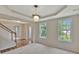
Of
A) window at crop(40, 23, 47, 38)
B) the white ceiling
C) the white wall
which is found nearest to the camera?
the white ceiling

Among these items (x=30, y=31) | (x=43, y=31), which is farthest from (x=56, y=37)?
(x=30, y=31)

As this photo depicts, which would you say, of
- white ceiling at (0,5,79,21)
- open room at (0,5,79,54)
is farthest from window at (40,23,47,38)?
white ceiling at (0,5,79,21)

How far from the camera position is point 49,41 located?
2072 millimetres

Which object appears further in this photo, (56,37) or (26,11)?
(56,37)

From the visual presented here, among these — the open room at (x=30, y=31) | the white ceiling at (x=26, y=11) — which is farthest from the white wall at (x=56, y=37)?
the white ceiling at (x=26, y=11)

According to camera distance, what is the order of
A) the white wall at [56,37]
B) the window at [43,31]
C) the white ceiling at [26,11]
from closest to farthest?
the white ceiling at [26,11] < the window at [43,31] < the white wall at [56,37]

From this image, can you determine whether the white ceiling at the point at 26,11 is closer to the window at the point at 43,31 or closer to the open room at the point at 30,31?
the open room at the point at 30,31

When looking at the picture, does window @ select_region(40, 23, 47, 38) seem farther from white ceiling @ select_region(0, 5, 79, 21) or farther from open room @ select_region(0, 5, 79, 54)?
white ceiling @ select_region(0, 5, 79, 21)

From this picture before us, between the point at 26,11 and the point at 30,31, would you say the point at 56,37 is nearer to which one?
the point at 30,31
